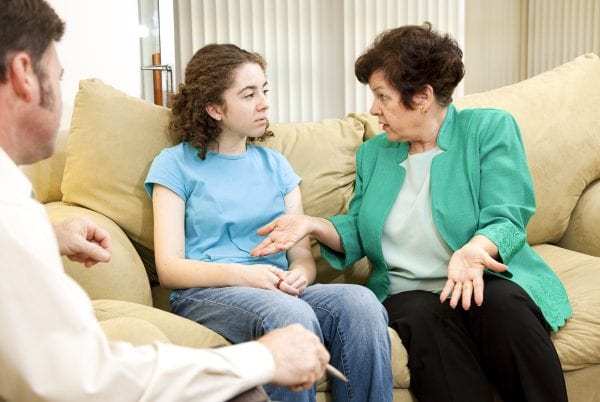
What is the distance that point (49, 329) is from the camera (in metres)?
0.95

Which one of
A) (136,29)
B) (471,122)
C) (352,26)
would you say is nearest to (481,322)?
(471,122)

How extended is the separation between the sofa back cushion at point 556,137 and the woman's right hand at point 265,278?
2.84 ft

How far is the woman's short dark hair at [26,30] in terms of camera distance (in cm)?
103

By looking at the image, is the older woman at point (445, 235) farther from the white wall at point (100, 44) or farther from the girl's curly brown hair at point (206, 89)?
the white wall at point (100, 44)

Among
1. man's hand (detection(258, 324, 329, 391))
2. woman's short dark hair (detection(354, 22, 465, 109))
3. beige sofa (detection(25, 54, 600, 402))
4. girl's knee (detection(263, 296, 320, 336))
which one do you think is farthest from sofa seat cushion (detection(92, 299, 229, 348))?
woman's short dark hair (detection(354, 22, 465, 109))

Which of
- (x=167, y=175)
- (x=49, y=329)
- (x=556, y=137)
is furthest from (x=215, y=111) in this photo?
(x=49, y=329)

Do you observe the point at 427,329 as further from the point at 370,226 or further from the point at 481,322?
the point at 370,226

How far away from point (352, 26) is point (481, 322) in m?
2.44

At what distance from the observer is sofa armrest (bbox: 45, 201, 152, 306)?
1.88 metres

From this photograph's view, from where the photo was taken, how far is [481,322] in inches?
74.5

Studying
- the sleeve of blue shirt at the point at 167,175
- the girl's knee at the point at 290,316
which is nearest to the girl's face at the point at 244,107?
the sleeve of blue shirt at the point at 167,175

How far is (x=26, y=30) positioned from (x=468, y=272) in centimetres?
116

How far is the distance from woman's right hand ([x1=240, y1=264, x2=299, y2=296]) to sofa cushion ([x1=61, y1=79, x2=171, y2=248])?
1.35 ft

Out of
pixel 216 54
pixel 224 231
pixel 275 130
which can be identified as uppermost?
pixel 216 54
